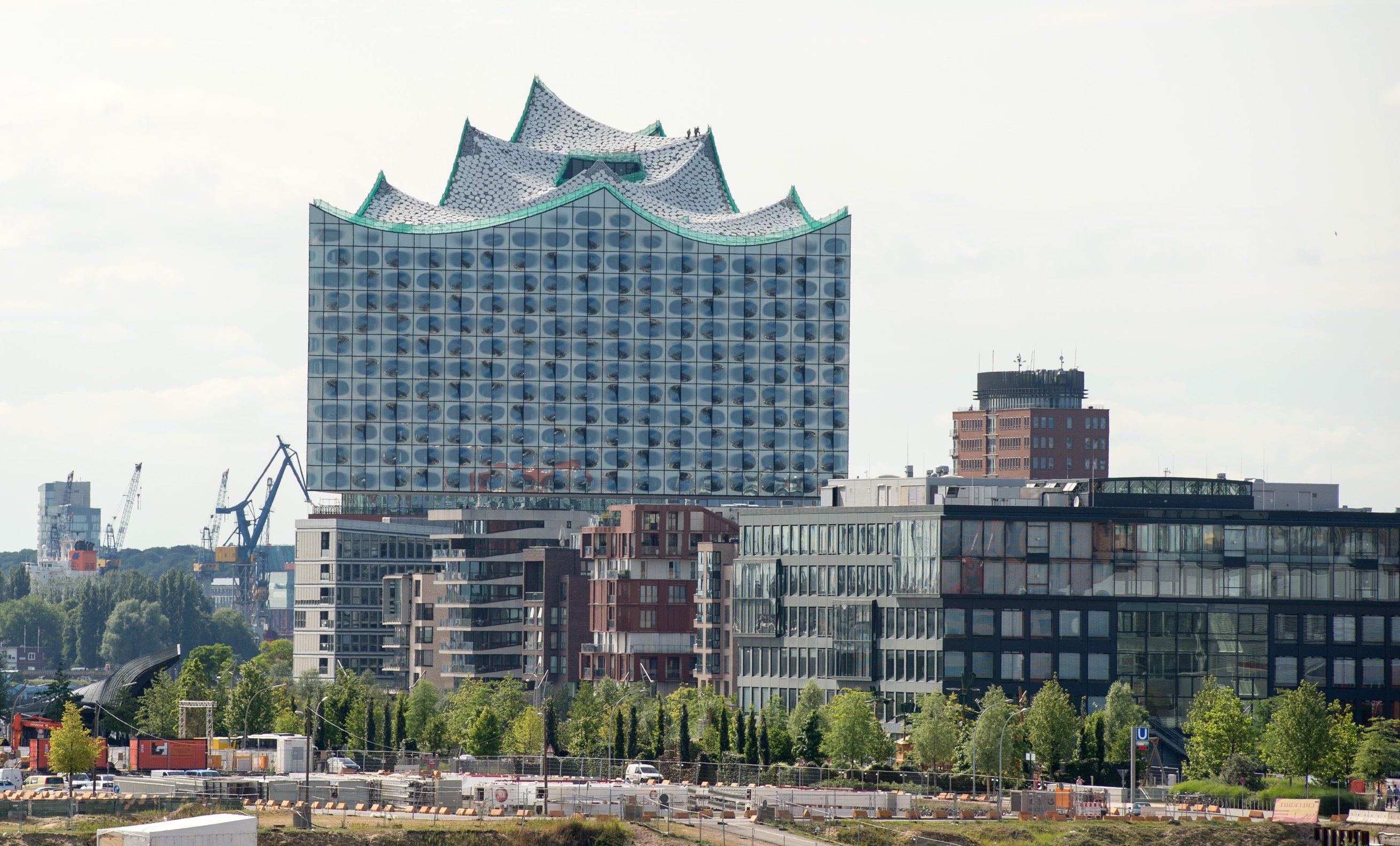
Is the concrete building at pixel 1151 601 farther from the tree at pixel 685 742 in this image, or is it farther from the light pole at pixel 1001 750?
the tree at pixel 685 742

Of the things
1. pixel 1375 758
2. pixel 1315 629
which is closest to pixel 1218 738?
pixel 1375 758

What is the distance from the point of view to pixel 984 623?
183 meters

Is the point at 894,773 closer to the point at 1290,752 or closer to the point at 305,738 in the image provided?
the point at 1290,752

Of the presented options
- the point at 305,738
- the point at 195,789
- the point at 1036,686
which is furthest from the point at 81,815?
the point at 1036,686

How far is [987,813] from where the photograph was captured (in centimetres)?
13438

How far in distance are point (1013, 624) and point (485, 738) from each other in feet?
142

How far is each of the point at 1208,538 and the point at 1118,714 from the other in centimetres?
2061

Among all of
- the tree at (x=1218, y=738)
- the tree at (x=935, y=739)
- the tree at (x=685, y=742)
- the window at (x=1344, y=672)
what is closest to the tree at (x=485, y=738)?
the tree at (x=685, y=742)

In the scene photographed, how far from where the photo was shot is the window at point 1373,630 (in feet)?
609

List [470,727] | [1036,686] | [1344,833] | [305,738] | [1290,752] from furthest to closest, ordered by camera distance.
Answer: [470,727] → [1036,686] → [305,738] → [1290,752] → [1344,833]

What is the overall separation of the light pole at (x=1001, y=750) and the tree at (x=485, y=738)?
45746mm

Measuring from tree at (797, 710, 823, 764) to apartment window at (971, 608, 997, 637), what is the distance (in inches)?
705

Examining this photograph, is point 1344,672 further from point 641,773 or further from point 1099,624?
point 641,773

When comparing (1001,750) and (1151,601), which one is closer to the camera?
(1001,750)
